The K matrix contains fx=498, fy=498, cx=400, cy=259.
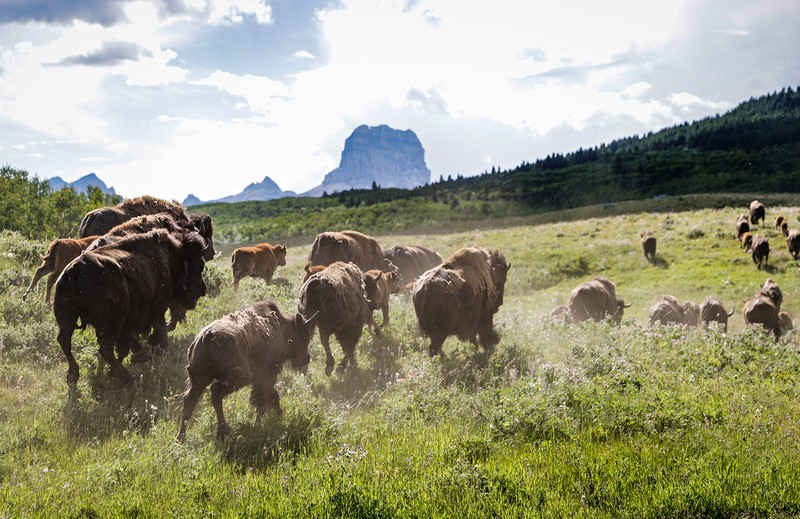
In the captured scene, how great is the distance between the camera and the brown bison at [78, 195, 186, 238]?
38.6ft

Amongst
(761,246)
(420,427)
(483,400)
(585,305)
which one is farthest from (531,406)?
(761,246)

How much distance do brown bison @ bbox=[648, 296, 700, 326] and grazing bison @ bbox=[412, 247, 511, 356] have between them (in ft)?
26.7

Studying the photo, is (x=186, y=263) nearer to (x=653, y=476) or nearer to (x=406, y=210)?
(x=653, y=476)

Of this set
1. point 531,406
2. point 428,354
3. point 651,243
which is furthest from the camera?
point 651,243

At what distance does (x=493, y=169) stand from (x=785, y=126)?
3149 inches

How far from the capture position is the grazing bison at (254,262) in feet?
60.5

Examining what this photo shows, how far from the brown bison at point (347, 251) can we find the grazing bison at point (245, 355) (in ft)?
21.9

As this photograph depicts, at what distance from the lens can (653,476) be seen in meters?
4.75

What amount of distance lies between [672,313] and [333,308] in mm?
12788

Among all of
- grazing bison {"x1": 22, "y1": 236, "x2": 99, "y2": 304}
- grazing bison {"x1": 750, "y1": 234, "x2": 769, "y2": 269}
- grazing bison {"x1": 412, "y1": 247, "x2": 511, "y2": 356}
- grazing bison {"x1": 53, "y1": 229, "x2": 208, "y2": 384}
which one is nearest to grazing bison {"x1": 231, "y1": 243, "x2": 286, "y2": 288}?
grazing bison {"x1": 22, "y1": 236, "x2": 99, "y2": 304}

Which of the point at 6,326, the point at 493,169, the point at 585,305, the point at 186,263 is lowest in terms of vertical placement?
the point at 585,305

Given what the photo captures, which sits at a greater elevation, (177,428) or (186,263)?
(186,263)

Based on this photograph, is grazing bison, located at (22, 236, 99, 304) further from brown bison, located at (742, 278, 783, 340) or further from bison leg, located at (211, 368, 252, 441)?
brown bison, located at (742, 278, 783, 340)

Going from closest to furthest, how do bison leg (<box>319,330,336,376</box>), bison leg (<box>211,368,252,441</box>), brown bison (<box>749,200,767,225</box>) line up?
bison leg (<box>211,368,252,441</box>) → bison leg (<box>319,330,336,376</box>) → brown bison (<box>749,200,767,225</box>)
